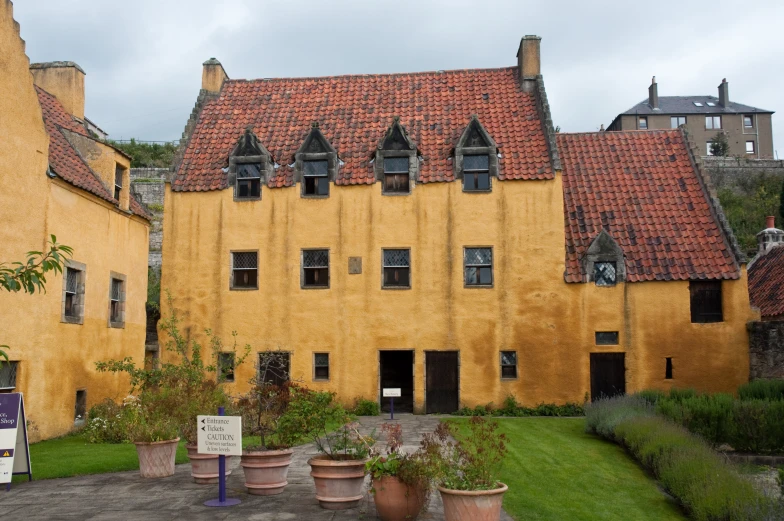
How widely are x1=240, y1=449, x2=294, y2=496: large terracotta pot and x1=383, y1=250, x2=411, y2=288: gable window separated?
43.1 feet

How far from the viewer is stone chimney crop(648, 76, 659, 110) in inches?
3073

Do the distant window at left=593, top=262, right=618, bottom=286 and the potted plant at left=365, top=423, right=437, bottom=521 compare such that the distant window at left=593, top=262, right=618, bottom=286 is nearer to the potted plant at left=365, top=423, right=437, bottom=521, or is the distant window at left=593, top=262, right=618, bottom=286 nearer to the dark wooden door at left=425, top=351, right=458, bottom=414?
the dark wooden door at left=425, top=351, right=458, bottom=414

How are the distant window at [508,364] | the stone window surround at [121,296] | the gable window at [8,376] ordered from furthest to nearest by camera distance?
the distant window at [508,364] → the stone window surround at [121,296] → the gable window at [8,376]

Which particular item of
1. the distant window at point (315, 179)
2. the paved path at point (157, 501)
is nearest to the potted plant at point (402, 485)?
the paved path at point (157, 501)

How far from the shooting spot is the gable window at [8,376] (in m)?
15.7

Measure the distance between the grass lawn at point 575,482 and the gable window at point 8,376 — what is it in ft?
35.3

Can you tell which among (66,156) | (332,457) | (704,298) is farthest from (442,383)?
(332,457)

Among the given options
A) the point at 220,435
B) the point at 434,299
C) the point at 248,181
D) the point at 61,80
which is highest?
the point at 61,80

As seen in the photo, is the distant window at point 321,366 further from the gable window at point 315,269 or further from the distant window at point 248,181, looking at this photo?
the distant window at point 248,181

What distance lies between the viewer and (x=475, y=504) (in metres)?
8.37

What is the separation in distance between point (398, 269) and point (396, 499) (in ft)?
48.5

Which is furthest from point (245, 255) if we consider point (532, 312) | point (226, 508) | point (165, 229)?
point (226, 508)

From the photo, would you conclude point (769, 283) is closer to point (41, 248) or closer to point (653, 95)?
point (41, 248)

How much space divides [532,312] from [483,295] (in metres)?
1.61
